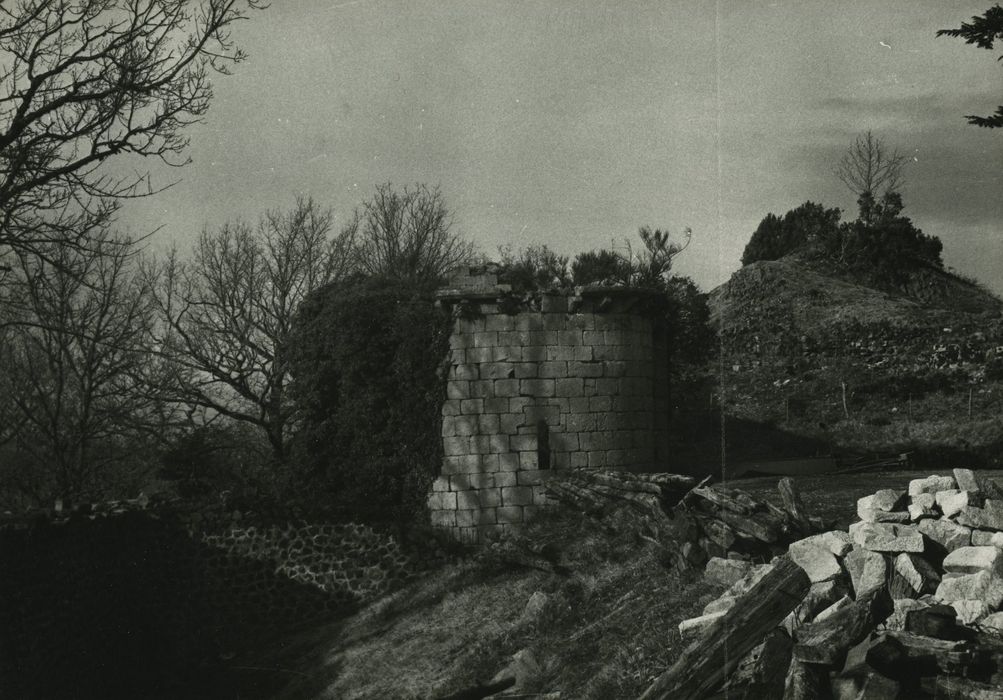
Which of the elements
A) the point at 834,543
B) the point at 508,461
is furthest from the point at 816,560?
the point at 508,461

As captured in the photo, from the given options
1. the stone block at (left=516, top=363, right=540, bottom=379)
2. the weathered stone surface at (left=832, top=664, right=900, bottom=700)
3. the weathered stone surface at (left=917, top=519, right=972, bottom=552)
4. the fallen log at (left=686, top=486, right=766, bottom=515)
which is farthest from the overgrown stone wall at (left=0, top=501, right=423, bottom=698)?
the weathered stone surface at (left=917, top=519, right=972, bottom=552)

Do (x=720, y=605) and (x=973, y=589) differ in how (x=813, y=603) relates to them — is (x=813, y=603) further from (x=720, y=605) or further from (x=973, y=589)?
(x=973, y=589)

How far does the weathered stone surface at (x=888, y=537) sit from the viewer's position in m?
6.61

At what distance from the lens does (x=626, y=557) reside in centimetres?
1016

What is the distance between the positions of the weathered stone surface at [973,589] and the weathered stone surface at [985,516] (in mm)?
734

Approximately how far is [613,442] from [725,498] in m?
5.76

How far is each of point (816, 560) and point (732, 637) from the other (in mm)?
1336

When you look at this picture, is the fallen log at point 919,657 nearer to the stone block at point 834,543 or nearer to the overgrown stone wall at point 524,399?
the stone block at point 834,543

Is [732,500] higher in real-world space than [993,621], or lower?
higher

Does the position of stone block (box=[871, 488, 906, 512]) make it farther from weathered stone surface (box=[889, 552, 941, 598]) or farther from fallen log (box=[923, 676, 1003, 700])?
fallen log (box=[923, 676, 1003, 700])

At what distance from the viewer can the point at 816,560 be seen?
261 inches

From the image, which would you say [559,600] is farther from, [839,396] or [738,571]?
[839,396]

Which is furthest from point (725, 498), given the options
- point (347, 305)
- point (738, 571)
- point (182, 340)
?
point (182, 340)

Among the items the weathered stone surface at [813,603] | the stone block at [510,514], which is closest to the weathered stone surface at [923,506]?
the weathered stone surface at [813,603]
